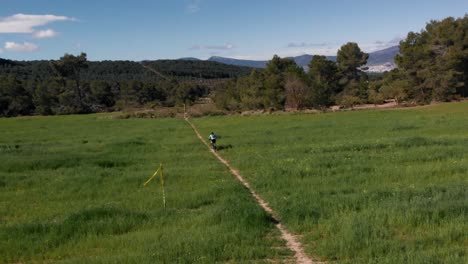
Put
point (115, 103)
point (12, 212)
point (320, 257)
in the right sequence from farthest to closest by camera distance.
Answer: point (115, 103) < point (12, 212) < point (320, 257)

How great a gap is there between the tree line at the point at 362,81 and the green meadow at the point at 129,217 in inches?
2125

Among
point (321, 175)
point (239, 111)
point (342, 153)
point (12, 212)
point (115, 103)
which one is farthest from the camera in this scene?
point (115, 103)

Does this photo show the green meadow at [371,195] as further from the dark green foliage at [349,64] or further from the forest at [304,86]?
the dark green foliage at [349,64]

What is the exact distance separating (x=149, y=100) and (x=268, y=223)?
11007cm

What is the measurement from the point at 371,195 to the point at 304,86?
6396cm

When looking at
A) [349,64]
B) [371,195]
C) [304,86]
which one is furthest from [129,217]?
[349,64]

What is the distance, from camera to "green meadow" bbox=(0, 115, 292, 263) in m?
8.89

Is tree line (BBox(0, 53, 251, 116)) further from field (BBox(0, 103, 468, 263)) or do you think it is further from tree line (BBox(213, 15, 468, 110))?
field (BBox(0, 103, 468, 263))

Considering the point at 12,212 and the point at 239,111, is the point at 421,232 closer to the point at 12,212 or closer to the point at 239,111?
the point at 12,212

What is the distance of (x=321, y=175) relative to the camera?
16.5 m

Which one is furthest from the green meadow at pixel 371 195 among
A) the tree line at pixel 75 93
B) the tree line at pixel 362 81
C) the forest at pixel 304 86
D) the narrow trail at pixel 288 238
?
the tree line at pixel 75 93

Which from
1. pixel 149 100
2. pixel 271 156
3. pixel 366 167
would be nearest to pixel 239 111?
pixel 149 100

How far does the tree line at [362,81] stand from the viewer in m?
65.1

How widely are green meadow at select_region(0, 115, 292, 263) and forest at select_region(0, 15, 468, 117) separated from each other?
179 feet
